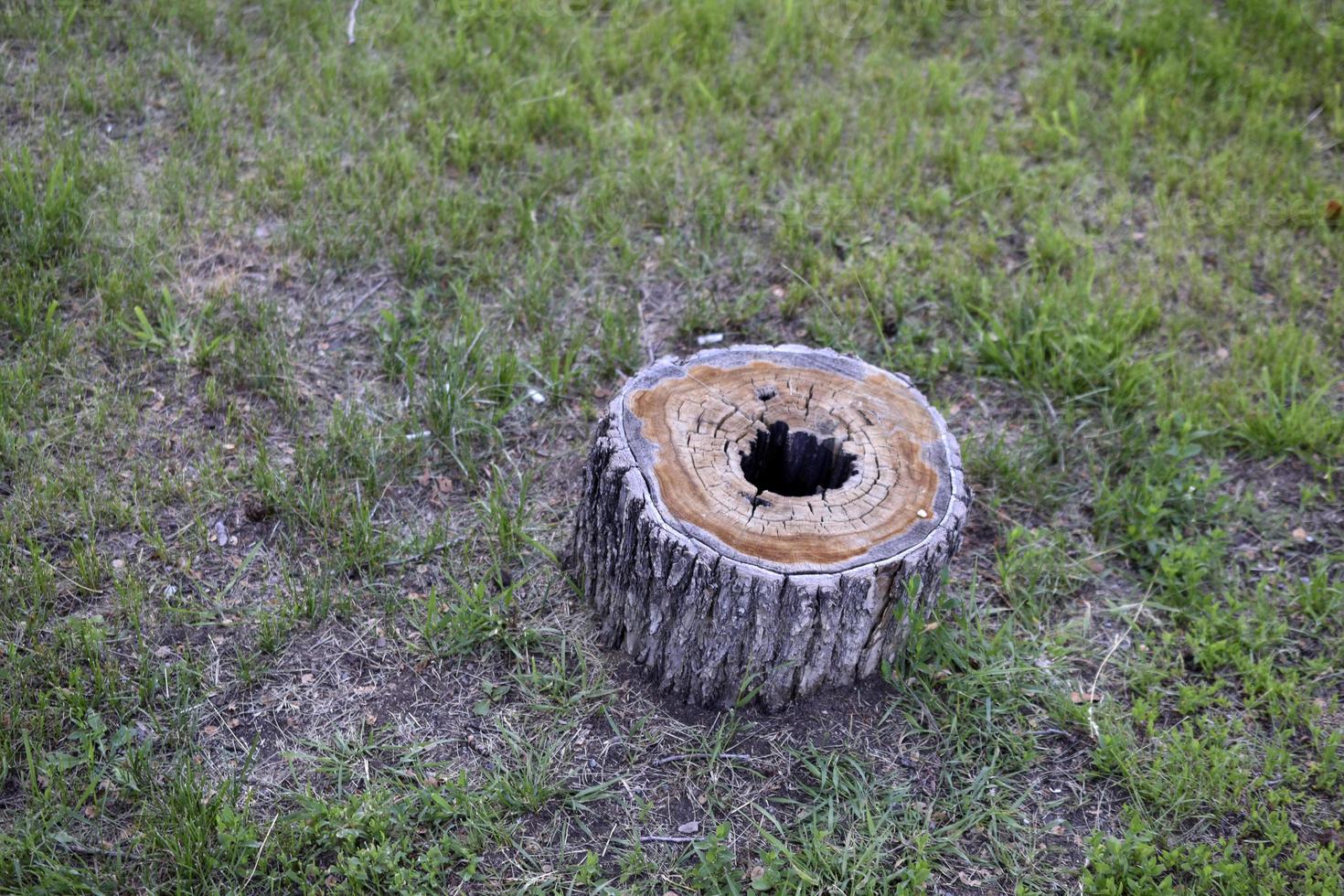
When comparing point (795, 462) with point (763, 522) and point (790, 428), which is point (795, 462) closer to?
point (790, 428)

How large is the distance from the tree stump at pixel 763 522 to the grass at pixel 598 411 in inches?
7.8

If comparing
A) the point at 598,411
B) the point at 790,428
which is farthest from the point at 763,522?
the point at 598,411

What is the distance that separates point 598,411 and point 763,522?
4.15 ft

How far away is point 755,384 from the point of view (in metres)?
3.37

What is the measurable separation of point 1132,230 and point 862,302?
4.38 feet

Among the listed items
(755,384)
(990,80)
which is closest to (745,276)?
(755,384)

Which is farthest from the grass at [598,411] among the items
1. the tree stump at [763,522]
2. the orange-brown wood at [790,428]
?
the orange-brown wood at [790,428]

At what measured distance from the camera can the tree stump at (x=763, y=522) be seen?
9.46 feet

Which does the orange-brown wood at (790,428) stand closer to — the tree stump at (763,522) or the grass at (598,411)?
the tree stump at (763,522)

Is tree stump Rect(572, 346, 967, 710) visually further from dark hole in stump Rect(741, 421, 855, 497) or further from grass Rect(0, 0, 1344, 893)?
grass Rect(0, 0, 1344, 893)

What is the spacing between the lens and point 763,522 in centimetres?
294

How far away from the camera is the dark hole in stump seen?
10.6 ft

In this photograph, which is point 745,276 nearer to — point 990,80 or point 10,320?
point 990,80

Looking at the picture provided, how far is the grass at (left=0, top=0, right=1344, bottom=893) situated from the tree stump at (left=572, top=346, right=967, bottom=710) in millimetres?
198
